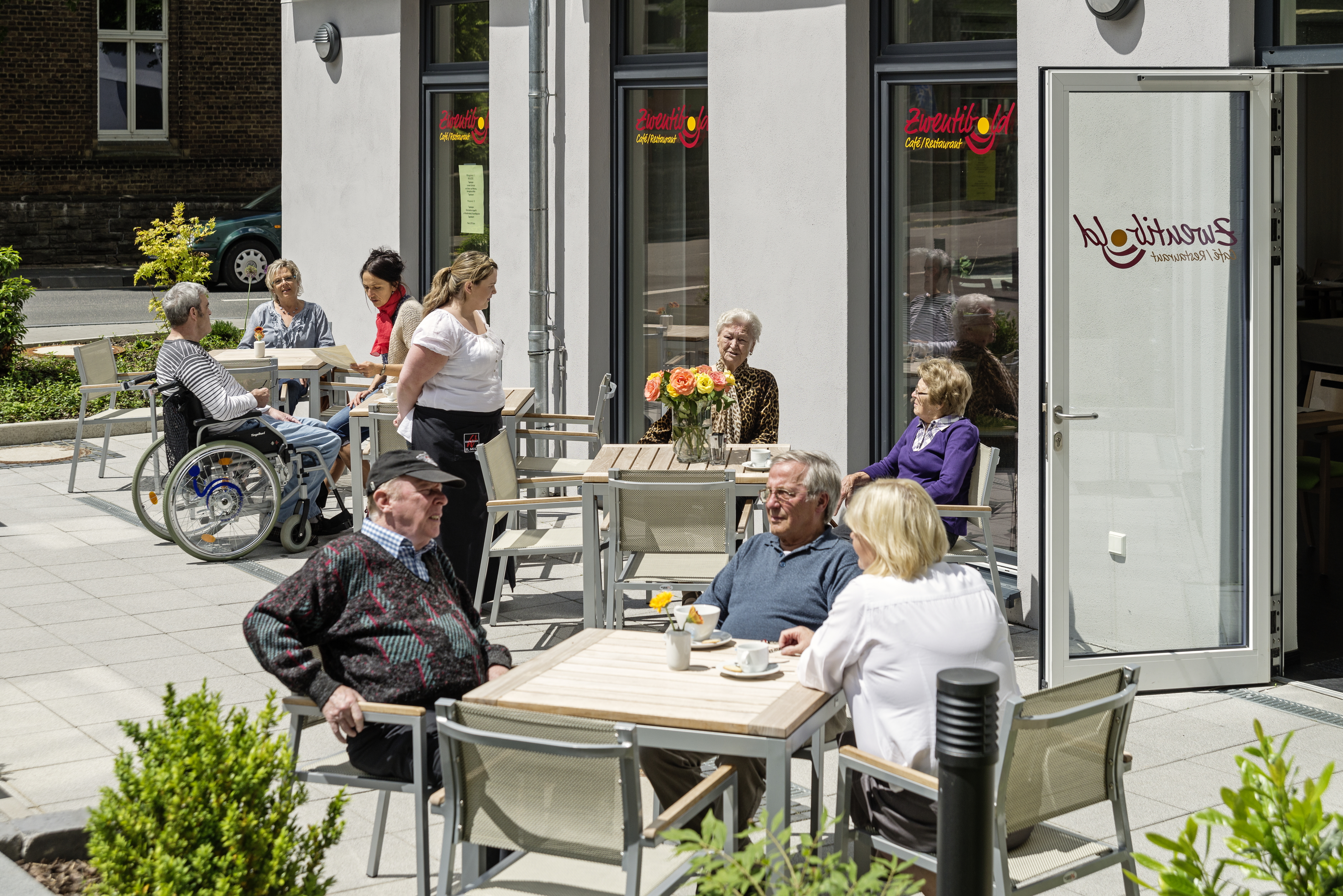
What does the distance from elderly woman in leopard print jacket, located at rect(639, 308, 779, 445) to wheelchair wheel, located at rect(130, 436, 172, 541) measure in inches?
124

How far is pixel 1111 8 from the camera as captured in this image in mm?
6504

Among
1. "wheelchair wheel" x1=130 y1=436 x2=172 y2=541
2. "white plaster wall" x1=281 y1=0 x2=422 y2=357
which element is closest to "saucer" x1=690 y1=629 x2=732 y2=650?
"wheelchair wheel" x1=130 y1=436 x2=172 y2=541

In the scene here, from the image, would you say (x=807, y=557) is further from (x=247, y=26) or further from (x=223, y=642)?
(x=247, y=26)

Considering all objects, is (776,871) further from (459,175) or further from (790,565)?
(459,175)

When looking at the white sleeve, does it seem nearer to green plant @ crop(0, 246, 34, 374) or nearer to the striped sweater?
the striped sweater

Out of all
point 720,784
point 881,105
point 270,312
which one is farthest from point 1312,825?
point 270,312

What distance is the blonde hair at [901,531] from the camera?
389cm

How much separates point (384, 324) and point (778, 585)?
583 cm

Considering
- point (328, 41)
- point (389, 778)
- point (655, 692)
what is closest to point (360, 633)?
point (389, 778)

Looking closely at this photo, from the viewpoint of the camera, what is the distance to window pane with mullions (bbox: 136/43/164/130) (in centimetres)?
2703

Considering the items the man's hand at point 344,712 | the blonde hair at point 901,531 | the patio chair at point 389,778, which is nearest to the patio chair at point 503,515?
the patio chair at point 389,778

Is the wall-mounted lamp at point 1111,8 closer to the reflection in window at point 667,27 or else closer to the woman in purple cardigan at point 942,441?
the woman in purple cardigan at point 942,441

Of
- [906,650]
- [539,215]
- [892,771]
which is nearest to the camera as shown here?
[892,771]

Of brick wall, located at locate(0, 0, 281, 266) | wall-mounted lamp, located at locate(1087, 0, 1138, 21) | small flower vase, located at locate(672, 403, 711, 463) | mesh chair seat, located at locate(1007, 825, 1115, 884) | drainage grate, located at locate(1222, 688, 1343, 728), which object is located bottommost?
drainage grate, located at locate(1222, 688, 1343, 728)
